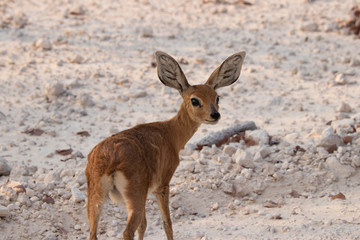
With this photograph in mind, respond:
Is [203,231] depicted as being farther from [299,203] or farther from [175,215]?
[299,203]

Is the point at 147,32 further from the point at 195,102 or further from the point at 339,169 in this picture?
the point at 195,102

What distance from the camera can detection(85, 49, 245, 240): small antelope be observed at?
4.54 metres

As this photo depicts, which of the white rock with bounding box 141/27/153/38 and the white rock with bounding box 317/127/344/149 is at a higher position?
the white rock with bounding box 141/27/153/38

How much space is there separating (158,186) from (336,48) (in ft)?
23.2

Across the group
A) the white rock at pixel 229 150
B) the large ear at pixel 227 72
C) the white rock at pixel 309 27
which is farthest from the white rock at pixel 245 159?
the white rock at pixel 309 27

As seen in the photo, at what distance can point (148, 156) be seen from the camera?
5000 mm

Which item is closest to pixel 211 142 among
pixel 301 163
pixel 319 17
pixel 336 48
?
pixel 301 163

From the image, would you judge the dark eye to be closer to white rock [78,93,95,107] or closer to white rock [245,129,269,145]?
white rock [245,129,269,145]

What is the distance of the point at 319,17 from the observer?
12516mm

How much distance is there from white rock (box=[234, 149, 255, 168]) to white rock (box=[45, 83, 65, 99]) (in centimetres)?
338

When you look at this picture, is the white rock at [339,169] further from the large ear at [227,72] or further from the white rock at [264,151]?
the large ear at [227,72]

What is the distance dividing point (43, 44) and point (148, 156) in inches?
242

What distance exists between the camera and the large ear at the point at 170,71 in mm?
5740

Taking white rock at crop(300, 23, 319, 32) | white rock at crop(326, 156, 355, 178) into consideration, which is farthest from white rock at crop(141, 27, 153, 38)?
white rock at crop(326, 156, 355, 178)
